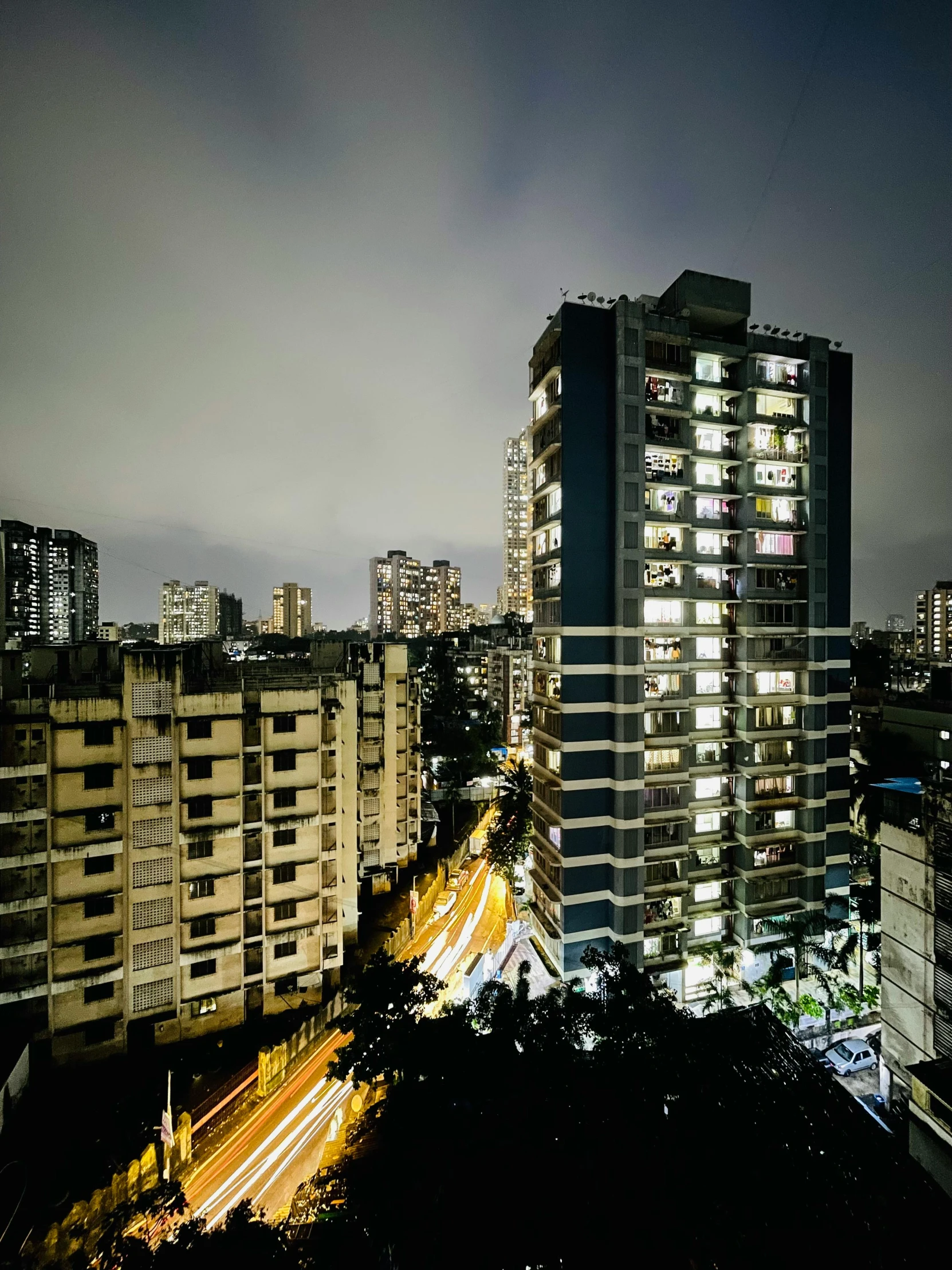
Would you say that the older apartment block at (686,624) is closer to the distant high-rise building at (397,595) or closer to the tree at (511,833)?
the tree at (511,833)

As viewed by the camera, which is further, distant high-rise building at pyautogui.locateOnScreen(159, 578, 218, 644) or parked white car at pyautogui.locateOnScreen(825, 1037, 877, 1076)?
distant high-rise building at pyautogui.locateOnScreen(159, 578, 218, 644)

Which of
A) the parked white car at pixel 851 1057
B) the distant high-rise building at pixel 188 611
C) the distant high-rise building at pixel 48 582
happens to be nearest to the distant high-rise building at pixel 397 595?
the distant high-rise building at pixel 188 611

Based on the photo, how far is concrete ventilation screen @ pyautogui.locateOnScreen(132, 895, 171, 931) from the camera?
2409 cm

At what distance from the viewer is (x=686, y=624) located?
28422 mm

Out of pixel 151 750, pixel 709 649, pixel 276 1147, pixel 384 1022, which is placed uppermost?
pixel 709 649

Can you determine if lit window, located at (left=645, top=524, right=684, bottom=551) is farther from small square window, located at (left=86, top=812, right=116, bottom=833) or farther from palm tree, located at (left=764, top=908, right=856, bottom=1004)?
small square window, located at (left=86, top=812, right=116, bottom=833)

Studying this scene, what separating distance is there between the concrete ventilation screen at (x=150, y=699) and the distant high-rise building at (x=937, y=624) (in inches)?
6818

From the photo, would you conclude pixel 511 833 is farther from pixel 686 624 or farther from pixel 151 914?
pixel 151 914

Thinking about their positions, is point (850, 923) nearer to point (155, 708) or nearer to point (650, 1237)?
point (650, 1237)

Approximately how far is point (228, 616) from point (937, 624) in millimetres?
222808

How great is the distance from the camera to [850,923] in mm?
30641

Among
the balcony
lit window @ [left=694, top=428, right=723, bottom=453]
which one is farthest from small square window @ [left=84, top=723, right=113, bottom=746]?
lit window @ [left=694, top=428, right=723, bottom=453]

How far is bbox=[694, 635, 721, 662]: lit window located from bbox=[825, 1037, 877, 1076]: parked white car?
61.0 ft

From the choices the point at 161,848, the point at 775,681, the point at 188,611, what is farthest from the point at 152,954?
the point at 188,611
